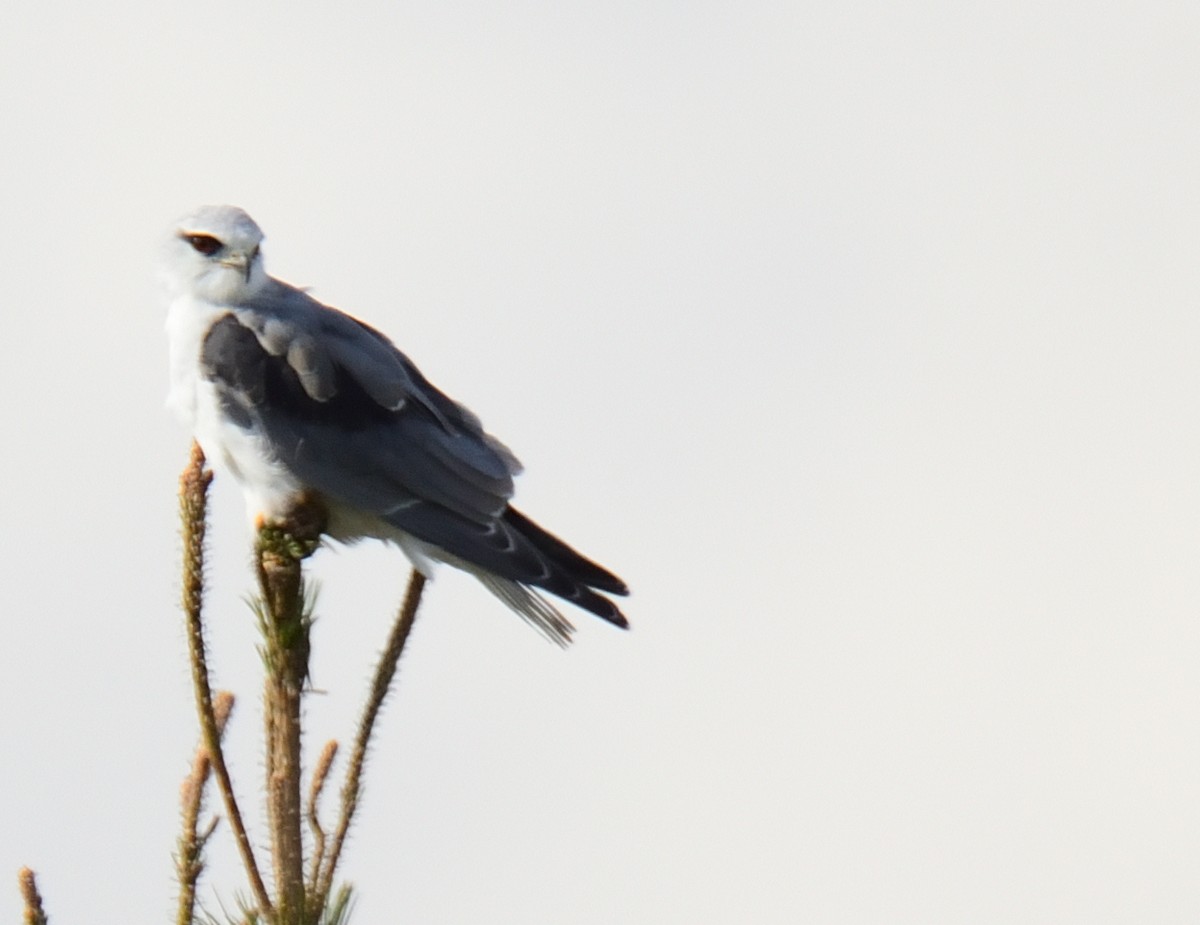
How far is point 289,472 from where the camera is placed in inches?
242

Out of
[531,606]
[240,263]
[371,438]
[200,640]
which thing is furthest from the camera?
[240,263]

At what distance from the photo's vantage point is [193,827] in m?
3.33

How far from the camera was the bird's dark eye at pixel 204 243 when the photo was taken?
6629mm

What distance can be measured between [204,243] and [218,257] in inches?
4.2

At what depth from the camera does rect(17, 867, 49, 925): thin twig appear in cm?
302

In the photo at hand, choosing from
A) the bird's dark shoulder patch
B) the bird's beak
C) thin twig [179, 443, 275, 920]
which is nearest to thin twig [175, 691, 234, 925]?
thin twig [179, 443, 275, 920]

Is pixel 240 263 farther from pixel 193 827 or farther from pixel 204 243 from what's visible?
pixel 193 827

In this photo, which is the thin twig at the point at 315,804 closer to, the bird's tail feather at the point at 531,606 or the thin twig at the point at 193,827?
the thin twig at the point at 193,827

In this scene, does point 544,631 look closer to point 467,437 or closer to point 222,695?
point 467,437

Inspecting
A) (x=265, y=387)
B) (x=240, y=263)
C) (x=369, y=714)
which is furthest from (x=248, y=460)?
(x=369, y=714)

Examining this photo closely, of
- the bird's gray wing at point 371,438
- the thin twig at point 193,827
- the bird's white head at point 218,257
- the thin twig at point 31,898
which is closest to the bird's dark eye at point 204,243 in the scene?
the bird's white head at point 218,257

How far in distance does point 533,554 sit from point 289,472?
3.22ft

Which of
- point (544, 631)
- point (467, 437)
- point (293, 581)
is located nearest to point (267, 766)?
point (293, 581)

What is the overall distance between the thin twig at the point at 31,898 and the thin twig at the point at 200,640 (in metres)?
0.37
